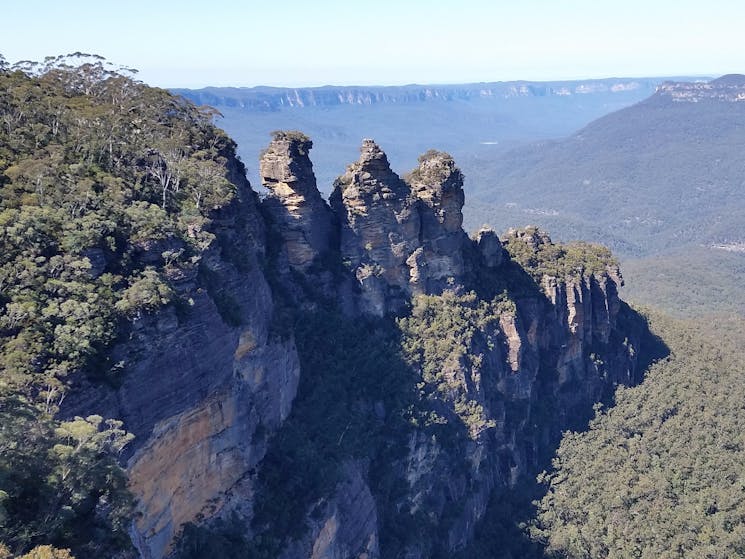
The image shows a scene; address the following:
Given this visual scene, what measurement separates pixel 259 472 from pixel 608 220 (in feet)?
586

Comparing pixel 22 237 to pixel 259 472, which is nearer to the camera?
pixel 22 237

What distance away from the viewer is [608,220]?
19125 centimetres

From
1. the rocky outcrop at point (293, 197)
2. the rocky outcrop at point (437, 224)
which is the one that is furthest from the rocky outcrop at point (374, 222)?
the rocky outcrop at point (293, 197)

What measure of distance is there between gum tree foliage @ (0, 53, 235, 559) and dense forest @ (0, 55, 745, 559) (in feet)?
0.22

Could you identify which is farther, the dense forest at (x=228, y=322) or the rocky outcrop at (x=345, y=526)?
the rocky outcrop at (x=345, y=526)

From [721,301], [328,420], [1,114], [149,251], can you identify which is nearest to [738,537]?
[328,420]

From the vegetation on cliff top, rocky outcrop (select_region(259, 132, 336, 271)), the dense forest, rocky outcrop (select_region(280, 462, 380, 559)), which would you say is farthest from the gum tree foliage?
the vegetation on cliff top

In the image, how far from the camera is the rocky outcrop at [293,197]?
3991 centimetres

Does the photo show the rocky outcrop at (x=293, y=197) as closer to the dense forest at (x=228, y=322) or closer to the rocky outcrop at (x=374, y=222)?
the rocky outcrop at (x=374, y=222)

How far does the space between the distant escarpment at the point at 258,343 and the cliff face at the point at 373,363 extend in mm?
138

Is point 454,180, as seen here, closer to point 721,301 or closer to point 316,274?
point 316,274

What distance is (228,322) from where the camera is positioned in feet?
92.0

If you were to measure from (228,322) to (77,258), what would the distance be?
23.3 ft

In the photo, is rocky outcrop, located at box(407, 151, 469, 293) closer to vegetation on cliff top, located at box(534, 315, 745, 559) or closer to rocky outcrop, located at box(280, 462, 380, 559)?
rocky outcrop, located at box(280, 462, 380, 559)
